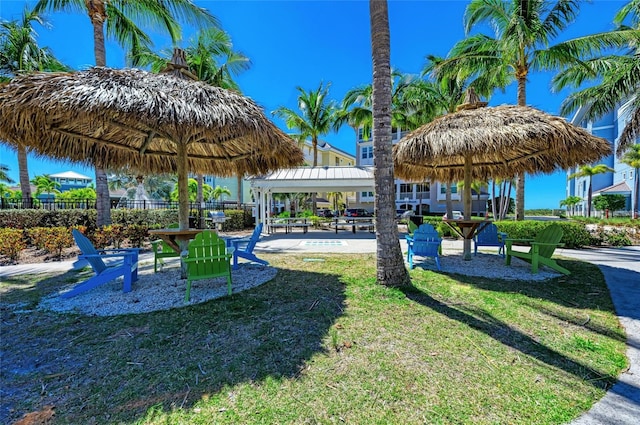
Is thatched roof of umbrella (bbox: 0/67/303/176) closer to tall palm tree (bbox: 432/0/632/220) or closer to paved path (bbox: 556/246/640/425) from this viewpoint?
paved path (bbox: 556/246/640/425)

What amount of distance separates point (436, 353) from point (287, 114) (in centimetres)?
2448

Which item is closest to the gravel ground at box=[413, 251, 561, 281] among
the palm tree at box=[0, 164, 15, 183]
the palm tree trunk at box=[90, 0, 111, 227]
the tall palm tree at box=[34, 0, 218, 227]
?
the palm tree trunk at box=[90, 0, 111, 227]

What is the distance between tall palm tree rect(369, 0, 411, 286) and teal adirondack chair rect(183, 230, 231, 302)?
3.06m

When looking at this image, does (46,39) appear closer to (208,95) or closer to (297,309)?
(208,95)

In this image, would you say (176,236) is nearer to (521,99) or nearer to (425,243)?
(425,243)

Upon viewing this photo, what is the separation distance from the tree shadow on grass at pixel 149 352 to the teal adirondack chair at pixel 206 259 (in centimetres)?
52

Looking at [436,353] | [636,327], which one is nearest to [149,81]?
[436,353]

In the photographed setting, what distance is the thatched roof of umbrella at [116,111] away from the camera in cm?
477

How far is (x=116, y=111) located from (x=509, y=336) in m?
6.91

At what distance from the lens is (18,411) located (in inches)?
99.6

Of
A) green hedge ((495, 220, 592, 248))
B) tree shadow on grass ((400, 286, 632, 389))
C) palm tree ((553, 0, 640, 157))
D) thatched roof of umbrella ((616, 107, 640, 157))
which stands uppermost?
palm tree ((553, 0, 640, 157))

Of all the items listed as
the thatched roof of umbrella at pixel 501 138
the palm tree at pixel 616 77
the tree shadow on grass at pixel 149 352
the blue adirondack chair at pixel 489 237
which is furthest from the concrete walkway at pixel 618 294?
the palm tree at pixel 616 77

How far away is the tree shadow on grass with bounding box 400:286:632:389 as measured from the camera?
118 inches

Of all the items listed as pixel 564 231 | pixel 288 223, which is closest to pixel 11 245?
pixel 288 223
